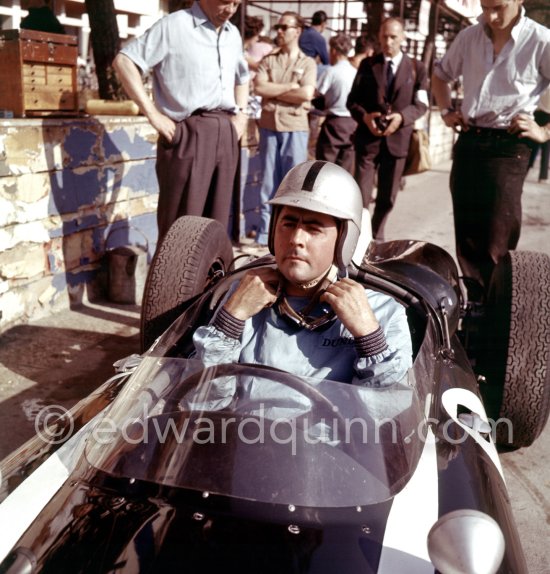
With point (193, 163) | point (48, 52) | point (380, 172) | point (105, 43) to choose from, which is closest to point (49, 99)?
point (48, 52)

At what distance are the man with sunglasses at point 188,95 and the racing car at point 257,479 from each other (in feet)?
7.62

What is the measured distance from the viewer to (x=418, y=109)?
7.11 metres

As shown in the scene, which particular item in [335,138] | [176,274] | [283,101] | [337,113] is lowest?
[176,274]

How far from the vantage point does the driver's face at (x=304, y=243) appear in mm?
2678

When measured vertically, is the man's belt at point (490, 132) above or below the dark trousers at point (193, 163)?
above

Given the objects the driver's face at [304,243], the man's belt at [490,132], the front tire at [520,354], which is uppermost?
the man's belt at [490,132]

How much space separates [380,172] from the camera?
7312mm

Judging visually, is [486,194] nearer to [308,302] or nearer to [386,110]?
[386,110]

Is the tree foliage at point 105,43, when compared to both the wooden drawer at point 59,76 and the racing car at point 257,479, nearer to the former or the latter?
the wooden drawer at point 59,76

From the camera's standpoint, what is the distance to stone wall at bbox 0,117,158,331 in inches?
193

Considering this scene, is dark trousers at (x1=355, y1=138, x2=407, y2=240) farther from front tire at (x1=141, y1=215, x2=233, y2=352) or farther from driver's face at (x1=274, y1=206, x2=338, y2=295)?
driver's face at (x1=274, y1=206, x2=338, y2=295)

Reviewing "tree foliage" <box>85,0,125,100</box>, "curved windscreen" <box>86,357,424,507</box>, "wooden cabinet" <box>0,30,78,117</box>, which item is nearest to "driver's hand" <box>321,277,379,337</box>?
"curved windscreen" <box>86,357,424,507</box>

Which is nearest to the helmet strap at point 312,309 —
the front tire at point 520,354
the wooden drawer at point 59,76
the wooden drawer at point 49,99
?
the front tire at point 520,354

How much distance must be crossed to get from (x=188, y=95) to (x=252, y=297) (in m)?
2.59
